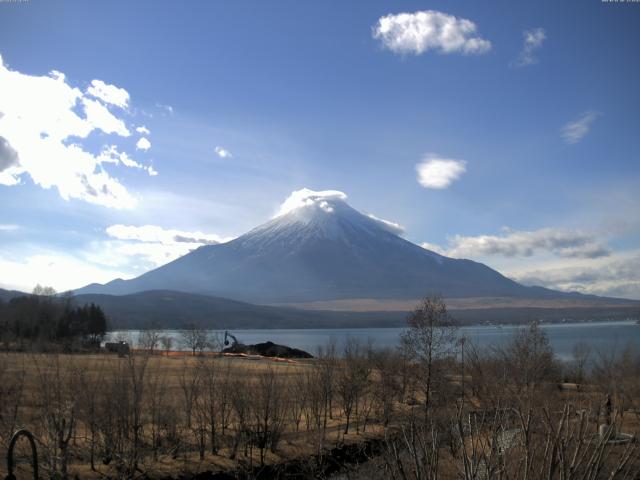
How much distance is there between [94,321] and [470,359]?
6666 centimetres

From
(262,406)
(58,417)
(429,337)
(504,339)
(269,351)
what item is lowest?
(269,351)

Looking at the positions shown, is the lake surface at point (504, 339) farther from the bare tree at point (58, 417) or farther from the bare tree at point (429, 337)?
the bare tree at point (58, 417)

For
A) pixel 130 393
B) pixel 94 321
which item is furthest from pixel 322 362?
pixel 94 321

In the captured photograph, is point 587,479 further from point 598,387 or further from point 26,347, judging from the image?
point 26,347

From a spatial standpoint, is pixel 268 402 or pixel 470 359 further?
pixel 470 359

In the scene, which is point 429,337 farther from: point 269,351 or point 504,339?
point 504,339

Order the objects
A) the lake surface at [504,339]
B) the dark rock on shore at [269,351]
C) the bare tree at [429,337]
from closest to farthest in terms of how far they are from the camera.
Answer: the bare tree at [429,337] → the lake surface at [504,339] → the dark rock on shore at [269,351]

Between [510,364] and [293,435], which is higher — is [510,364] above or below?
above

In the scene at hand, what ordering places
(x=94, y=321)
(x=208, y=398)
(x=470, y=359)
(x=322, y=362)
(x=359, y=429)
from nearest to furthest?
1. (x=208, y=398)
2. (x=359, y=429)
3. (x=322, y=362)
4. (x=470, y=359)
5. (x=94, y=321)

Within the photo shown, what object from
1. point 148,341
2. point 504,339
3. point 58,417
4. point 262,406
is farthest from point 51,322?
point 58,417

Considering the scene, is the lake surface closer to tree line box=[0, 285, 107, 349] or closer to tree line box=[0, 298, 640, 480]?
tree line box=[0, 298, 640, 480]

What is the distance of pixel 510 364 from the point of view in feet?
97.2

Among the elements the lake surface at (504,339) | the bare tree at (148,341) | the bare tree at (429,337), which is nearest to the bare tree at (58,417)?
the bare tree at (148,341)

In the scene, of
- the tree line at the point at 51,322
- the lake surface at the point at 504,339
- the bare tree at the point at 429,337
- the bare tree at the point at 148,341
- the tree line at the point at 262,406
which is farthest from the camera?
the tree line at the point at 51,322
